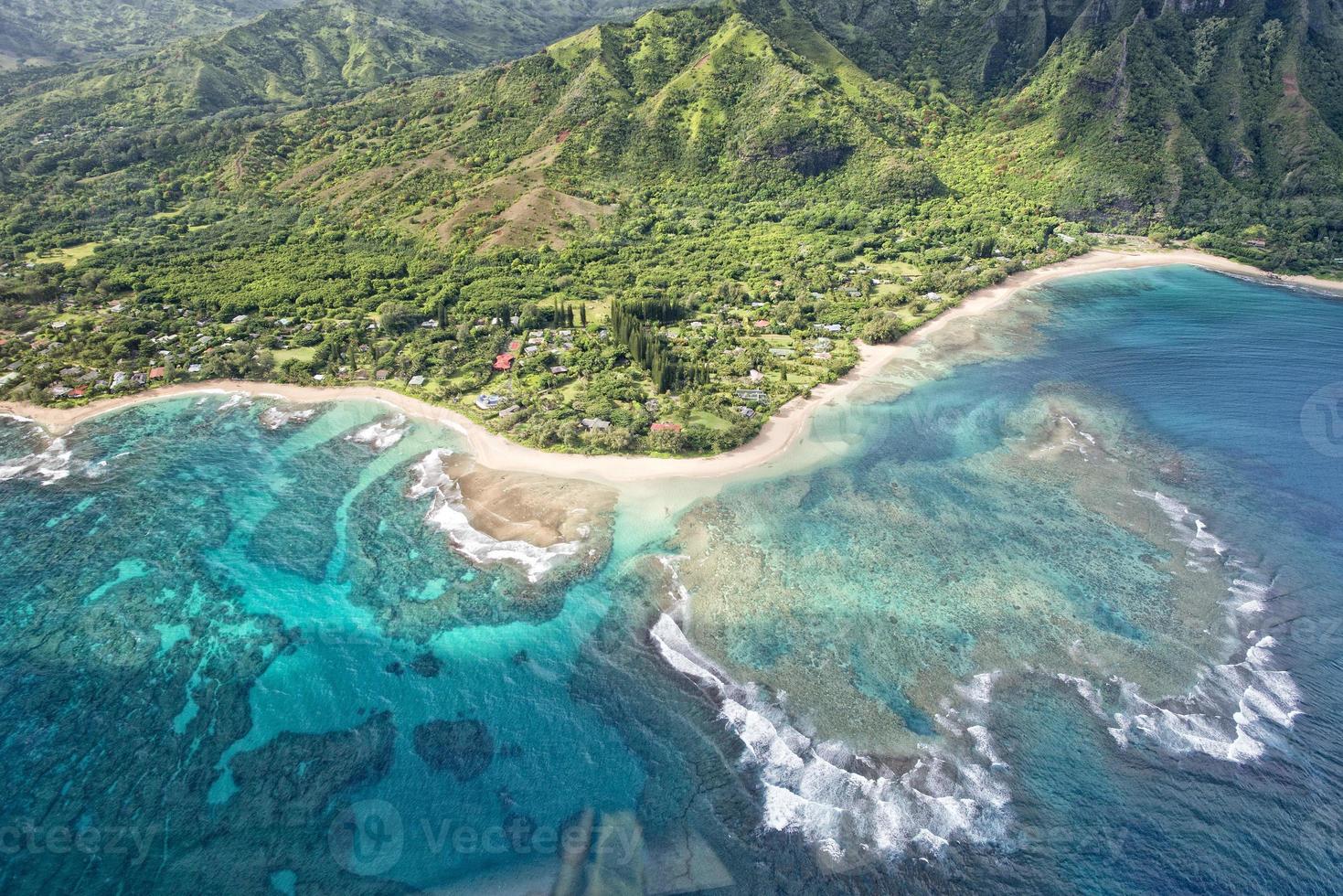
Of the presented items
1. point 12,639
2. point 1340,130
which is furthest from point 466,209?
point 1340,130

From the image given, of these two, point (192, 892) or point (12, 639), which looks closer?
point (192, 892)

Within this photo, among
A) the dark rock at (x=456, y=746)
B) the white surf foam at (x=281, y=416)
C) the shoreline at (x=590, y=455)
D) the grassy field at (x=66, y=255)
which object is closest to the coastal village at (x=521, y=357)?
the shoreline at (x=590, y=455)

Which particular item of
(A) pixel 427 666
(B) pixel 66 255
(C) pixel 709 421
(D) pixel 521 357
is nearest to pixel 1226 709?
(C) pixel 709 421

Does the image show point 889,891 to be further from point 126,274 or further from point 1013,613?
point 126,274

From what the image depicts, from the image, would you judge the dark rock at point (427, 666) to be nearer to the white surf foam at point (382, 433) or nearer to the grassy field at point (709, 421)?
the white surf foam at point (382, 433)

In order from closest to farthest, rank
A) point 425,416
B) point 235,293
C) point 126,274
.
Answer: point 425,416 → point 235,293 → point 126,274

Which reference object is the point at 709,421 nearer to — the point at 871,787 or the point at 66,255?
the point at 871,787

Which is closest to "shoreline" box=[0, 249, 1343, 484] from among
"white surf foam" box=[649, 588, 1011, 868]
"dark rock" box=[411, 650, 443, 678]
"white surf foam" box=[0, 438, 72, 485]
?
"white surf foam" box=[0, 438, 72, 485]
